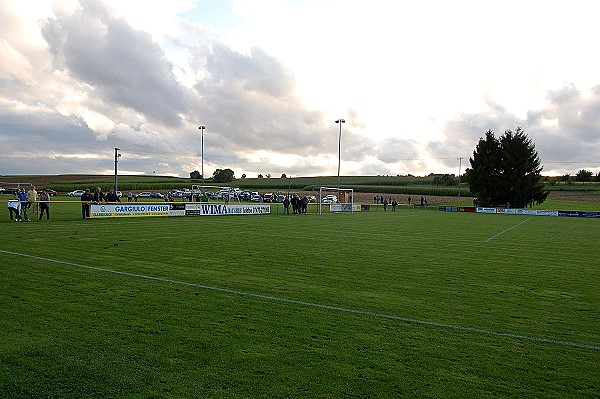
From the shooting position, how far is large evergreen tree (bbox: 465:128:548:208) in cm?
6938

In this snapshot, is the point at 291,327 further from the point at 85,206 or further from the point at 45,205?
the point at 85,206

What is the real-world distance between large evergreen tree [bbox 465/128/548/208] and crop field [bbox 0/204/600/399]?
6000 centimetres

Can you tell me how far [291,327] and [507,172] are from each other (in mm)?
69824

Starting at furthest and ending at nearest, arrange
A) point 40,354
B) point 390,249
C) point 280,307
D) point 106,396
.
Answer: point 390,249 → point 280,307 → point 40,354 → point 106,396

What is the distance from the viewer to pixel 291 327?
6.79m

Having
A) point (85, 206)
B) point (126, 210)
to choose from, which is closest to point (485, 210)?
point (126, 210)

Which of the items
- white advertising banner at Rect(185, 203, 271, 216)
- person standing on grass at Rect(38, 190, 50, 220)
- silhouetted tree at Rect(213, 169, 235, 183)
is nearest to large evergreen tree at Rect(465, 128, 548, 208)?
white advertising banner at Rect(185, 203, 271, 216)

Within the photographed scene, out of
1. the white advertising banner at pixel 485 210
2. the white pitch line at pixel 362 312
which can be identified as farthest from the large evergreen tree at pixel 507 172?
the white pitch line at pixel 362 312

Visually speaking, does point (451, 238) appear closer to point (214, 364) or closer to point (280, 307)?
point (280, 307)

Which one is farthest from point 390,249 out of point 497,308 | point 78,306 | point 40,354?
point 40,354

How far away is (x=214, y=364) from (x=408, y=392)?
6.71ft

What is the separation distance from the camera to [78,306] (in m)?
7.57

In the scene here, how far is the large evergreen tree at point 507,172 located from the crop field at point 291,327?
197 ft

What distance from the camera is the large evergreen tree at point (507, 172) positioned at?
228 feet
